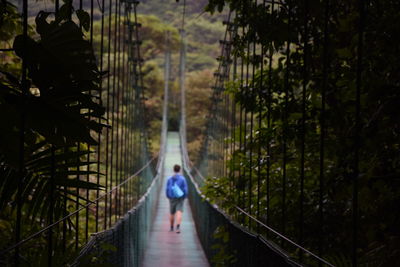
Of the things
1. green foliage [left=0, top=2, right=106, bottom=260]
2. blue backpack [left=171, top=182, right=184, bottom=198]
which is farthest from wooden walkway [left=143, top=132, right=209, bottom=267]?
green foliage [left=0, top=2, right=106, bottom=260]

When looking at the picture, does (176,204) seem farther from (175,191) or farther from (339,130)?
(339,130)

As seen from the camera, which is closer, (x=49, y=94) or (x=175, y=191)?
(x=49, y=94)

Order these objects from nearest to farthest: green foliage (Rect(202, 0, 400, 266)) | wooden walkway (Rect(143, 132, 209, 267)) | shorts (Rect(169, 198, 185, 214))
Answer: green foliage (Rect(202, 0, 400, 266)) → wooden walkway (Rect(143, 132, 209, 267)) → shorts (Rect(169, 198, 185, 214))

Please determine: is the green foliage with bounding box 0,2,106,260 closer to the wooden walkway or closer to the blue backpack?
the wooden walkway

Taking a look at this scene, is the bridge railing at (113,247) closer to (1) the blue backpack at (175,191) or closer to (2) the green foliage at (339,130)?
(2) the green foliage at (339,130)

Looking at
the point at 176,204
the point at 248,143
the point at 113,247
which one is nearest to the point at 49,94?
the point at 113,247

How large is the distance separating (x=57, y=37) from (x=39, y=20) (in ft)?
0.20

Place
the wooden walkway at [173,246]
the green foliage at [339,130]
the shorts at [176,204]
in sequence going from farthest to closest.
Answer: the shorts at [176,204] < the wooden walkway at [173,246] < the green foliage at [339,130]

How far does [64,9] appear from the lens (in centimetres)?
213

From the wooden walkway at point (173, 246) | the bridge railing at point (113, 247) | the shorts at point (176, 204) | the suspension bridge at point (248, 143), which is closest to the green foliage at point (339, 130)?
the suspension bridge at point (248, 143)

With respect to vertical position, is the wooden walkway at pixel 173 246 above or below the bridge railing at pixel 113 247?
below

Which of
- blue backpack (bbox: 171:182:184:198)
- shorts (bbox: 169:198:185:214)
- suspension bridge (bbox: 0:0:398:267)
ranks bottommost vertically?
shorts (bbox: 169:198:185:214)

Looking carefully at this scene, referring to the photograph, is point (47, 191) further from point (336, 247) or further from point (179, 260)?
point (179, 260)

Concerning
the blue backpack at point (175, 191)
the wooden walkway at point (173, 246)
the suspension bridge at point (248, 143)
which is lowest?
the wooden walkway at point (173, 246)
